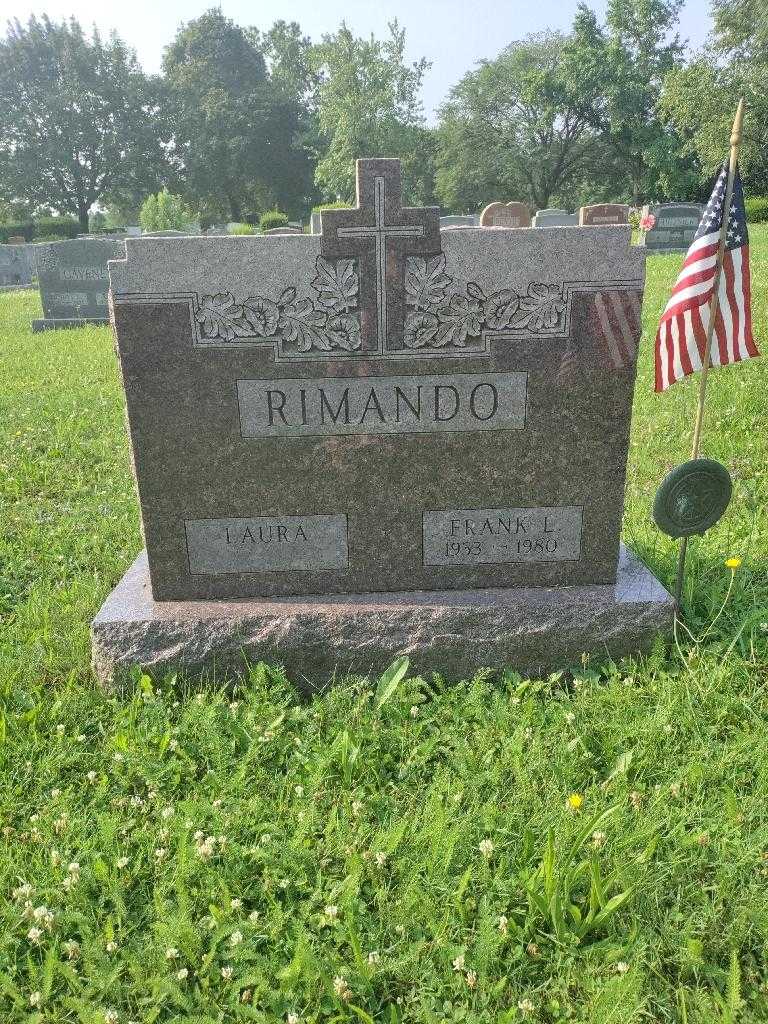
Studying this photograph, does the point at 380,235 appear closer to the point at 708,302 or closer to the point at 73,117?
the point at 708,302

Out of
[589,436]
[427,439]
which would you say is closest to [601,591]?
[589,436]

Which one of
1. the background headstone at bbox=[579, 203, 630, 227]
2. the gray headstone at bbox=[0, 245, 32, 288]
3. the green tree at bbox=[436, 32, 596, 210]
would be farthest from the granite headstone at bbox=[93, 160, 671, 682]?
the green tree at bbox=[436, 32, 596, 210]

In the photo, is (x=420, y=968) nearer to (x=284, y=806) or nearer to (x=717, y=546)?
(x=284, y=806)

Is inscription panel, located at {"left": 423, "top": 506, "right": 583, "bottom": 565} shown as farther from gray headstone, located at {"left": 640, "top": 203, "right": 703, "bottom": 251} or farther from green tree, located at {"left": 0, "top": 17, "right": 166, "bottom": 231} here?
green tree, located at {"left": 0, "top": 17, "right": 166, "bottom": 231}

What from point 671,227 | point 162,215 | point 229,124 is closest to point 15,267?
point 162,215

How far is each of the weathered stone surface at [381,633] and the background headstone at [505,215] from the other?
20.5 feet

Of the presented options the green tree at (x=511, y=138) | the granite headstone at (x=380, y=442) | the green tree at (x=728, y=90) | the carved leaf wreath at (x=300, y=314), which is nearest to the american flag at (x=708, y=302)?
the granite headstone at (x=380, y=442)

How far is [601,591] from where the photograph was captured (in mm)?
2836

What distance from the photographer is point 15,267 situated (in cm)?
2097

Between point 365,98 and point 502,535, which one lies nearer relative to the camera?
point 502,535

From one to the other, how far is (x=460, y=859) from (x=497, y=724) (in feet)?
1.95

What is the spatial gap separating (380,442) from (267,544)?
0.56 metres

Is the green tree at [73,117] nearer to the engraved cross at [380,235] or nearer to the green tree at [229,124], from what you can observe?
the green tree at [229,124]

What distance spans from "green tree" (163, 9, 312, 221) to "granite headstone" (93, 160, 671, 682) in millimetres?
49437
